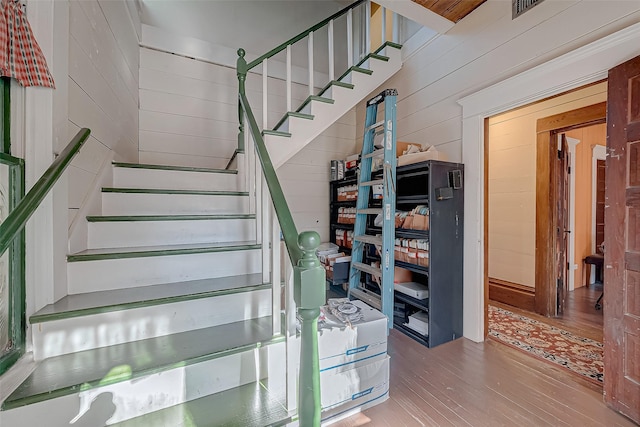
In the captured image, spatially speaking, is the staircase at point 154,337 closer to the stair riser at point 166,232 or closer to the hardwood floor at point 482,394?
the stair riser at point 166,232

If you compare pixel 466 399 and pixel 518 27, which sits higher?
pixel 518 27

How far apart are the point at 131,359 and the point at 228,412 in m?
0.44

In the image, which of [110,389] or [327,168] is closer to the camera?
[110,389]

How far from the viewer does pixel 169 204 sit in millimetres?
2006

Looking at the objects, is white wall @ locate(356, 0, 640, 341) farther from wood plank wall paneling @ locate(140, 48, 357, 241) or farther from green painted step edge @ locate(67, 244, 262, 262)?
Result: green painted step edge @ locate(67, 244, 262, 262)

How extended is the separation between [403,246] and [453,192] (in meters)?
0.63

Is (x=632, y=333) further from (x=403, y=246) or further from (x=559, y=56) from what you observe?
(x=559, y=56)

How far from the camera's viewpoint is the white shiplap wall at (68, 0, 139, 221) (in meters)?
1.54

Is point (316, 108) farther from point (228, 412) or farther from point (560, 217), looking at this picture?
point (560, 217)

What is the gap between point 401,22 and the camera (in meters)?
3.15

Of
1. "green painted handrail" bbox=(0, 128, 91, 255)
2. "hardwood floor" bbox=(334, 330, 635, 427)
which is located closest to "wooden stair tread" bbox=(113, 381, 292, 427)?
"hardwood floor" bbox=(334, 330, 635, 427)

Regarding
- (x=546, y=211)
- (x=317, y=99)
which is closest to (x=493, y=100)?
(x=317, y=99)

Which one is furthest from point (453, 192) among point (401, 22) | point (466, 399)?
point (401, 22)

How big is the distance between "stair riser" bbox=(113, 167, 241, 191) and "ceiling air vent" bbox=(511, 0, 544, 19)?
248cm
